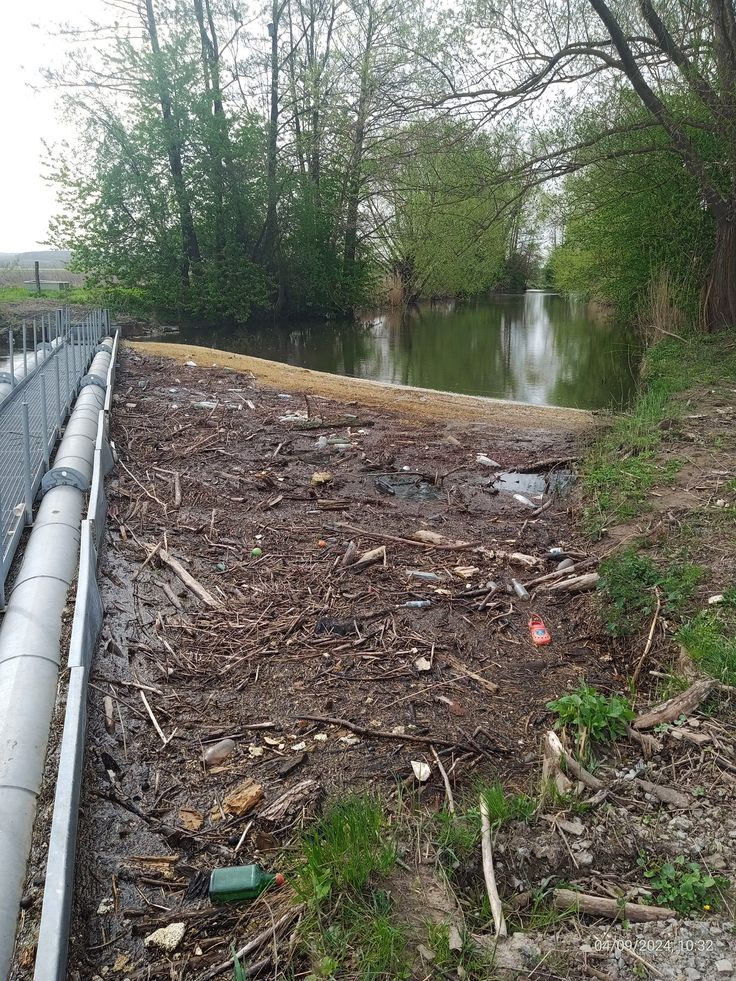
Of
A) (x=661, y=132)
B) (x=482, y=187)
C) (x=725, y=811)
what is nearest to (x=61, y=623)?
(x=725, y=811)

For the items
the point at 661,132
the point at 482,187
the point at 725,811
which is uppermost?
the point at 661,132

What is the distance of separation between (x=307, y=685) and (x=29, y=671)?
152cm

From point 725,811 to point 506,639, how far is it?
201cm

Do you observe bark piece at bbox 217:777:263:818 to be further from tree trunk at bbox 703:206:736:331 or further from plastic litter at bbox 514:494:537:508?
tree trunk at bbox 703:206:736:331

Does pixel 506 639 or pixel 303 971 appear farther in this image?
pixel 506 639

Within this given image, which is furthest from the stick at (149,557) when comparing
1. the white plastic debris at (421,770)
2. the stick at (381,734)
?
the white plastic debris at (421,770)

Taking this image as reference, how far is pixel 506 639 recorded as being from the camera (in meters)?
5.01

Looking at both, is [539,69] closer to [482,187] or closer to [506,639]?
[482,187]

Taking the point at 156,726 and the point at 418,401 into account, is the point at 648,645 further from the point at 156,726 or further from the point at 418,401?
the point at 418,401

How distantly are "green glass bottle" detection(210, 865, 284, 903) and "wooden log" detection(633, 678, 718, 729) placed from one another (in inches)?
79.0

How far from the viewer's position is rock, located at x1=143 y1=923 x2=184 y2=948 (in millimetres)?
2709

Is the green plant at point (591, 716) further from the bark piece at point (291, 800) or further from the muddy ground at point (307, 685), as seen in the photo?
the bark piece at point (291, 800)

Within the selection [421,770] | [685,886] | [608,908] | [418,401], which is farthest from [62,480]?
[418,401]

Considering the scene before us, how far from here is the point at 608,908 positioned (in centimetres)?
271
